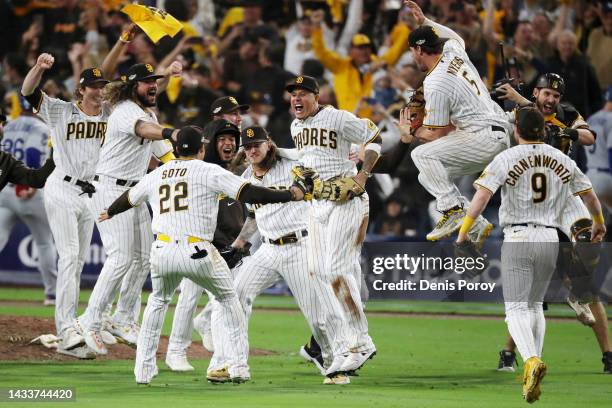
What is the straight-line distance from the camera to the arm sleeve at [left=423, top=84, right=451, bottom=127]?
11.2 meters

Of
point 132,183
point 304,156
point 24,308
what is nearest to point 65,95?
→ point 24,308

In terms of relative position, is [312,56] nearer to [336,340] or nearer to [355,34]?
[355,34]

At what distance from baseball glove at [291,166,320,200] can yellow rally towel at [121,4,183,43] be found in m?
2.82

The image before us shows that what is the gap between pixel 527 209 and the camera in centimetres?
1024

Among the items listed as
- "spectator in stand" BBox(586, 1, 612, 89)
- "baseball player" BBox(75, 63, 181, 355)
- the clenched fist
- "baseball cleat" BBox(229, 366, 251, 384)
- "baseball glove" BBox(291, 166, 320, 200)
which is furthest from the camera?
"spectator in stand" BBox(586, 1, 612, 89)

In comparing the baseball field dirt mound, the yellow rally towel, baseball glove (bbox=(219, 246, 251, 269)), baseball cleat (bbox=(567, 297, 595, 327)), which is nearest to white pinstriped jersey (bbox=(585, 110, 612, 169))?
baseball cleat (bbox=(567, 297, 595, 327))

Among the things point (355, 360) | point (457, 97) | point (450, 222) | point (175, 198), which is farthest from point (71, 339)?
point (457, 97)

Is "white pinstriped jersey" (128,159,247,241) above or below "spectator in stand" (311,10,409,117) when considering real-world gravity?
below

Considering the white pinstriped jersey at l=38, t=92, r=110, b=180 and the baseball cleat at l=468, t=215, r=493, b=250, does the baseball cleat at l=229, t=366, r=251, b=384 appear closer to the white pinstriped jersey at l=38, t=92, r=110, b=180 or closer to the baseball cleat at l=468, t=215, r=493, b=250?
the baseball cleat at l=468, t=215, r=493, b=250

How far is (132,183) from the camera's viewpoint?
1259cm

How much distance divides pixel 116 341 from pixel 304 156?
124 inches

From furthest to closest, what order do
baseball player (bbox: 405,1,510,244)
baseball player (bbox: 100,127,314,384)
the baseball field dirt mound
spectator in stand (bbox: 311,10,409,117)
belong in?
spectator in stand (bbox: 311,10,409,117) < the baseball field dirt mound < baseball player (bbox: 405,1,510,244) < baseball player (bbox: 100,127,314,384)

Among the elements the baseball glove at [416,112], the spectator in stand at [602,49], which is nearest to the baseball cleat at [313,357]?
the baseball glove at [416,112]

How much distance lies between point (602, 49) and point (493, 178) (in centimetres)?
870
